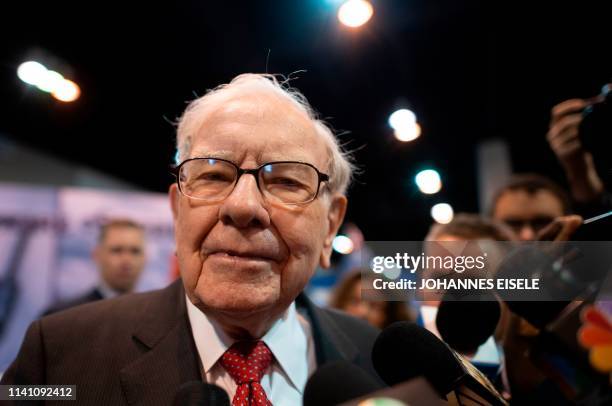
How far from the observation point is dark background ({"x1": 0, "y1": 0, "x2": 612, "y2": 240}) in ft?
7.02

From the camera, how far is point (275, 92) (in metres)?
1.32

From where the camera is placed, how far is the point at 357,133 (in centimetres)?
219

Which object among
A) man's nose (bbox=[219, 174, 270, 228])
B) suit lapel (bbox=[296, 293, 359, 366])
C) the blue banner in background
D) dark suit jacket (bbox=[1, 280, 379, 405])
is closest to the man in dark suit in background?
the blue banner in background

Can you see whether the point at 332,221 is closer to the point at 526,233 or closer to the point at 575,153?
the point at 575,153

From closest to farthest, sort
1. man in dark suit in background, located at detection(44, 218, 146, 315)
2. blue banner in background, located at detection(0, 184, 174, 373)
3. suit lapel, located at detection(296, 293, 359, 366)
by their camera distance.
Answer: suit lapel, located at detection(296, 293, 359, 366) → man in dark suit in background, located at detection(44, 218, 146, 315) → blue banner in background, located at detection(0, 184, 174, 373)

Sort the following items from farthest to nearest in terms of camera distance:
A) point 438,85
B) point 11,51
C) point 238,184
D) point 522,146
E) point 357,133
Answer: point 522,146 → point 438,85 → point 11,51 → point 357,133 → point 238,184

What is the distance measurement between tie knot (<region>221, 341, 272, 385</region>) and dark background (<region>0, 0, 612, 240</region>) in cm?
86

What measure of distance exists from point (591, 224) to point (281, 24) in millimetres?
2128

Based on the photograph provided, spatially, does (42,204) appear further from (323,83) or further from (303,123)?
(303,123)

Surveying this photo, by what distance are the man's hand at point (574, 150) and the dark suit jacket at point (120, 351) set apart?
912 millimetres

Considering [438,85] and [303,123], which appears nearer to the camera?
[303,123]

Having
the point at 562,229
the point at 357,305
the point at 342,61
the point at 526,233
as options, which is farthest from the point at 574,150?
the point at 357,305

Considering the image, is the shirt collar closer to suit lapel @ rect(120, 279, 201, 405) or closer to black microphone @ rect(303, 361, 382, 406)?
suit lapel @ rect(120, 279, 201, 405)

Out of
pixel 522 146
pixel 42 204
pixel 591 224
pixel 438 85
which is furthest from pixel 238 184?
pixel 42 204
